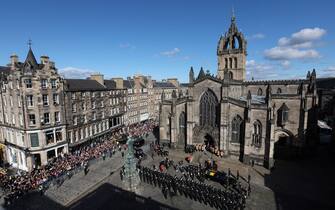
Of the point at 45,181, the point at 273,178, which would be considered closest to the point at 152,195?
the point at 45,181

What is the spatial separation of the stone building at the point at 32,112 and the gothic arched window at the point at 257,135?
3024 cm

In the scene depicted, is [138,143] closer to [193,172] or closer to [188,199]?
[193,172]

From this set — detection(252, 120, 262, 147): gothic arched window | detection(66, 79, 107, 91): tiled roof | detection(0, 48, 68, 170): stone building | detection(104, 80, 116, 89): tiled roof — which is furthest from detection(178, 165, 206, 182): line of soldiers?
detection(104, 80, 116, 89): tiled roof

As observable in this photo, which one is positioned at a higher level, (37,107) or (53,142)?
(37,107)

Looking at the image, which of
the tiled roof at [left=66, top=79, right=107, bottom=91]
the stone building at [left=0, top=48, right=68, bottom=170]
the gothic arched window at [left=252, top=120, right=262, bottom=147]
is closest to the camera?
the stone building at [left=0, top=48, right=68, bottom=170]

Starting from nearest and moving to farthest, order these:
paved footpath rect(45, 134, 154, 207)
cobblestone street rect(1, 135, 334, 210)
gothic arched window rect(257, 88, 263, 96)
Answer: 1. cobblestone street rect(1, 135, 334, 210)
2. paved footpath rect(45, 134, 154, 207)
3. gothic arched window rect(257, 88, 263, 96)

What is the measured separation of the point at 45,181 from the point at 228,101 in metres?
27.0

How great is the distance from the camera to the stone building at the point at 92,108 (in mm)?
32875

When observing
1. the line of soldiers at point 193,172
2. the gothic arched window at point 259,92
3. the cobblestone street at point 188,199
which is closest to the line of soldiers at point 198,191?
the cobblestone street at point 188,199

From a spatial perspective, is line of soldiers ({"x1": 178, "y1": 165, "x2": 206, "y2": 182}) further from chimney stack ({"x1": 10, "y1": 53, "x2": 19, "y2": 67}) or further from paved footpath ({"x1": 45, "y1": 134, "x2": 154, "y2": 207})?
chimney stack ({"x1": 10, "y1": 53, "x2": 19, "y2": 67})

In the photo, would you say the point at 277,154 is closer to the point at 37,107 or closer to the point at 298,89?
the point at 298,89

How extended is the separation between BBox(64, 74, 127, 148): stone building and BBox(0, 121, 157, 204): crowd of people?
2.54m

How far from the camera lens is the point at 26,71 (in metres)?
26.3

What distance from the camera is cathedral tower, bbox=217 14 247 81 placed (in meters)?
40.9
